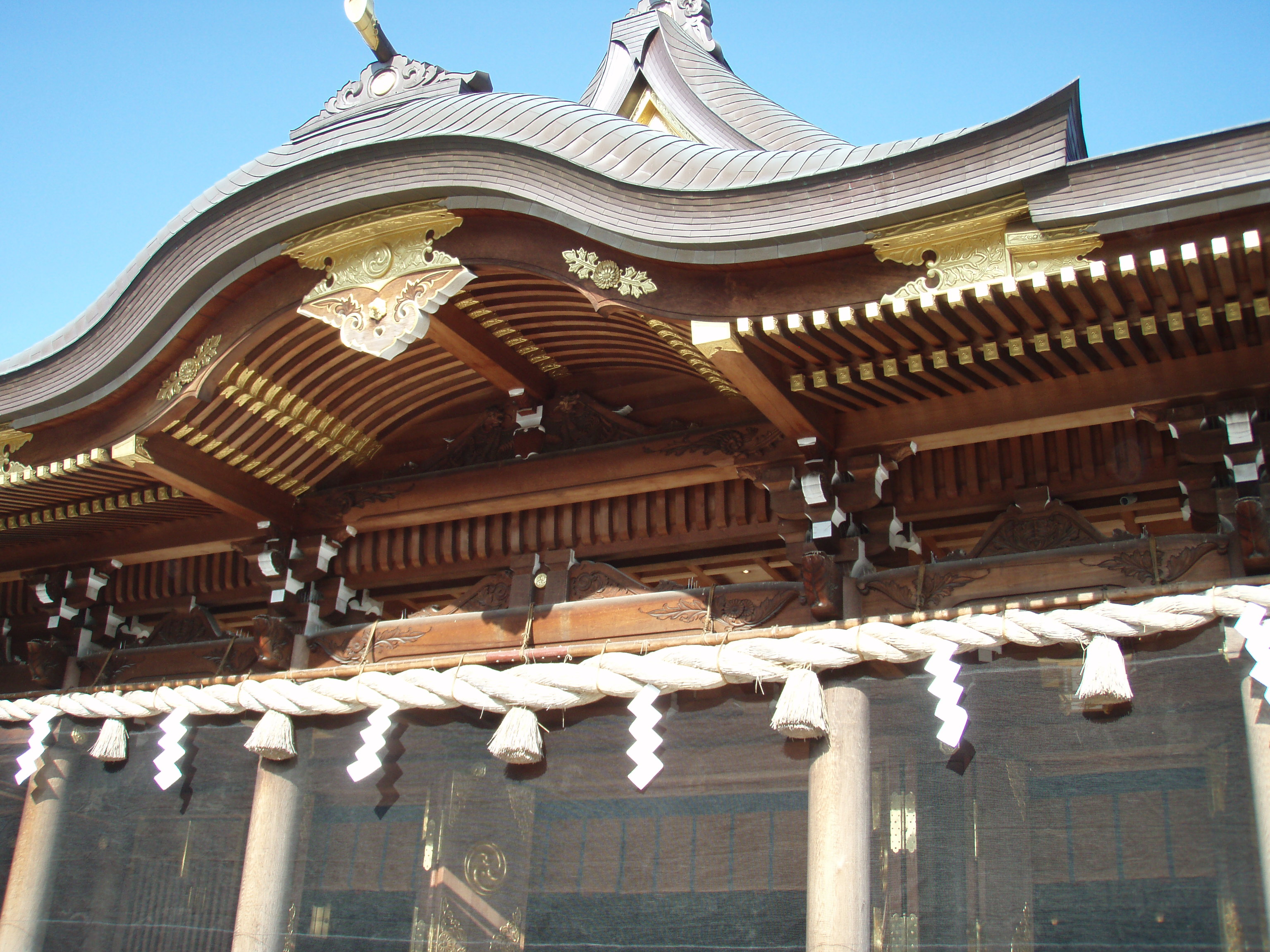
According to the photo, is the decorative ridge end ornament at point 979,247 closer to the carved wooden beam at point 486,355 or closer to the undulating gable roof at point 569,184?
the undulating gable roof at point 569,184

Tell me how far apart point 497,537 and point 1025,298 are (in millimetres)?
2938

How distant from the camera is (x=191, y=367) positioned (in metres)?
5.48

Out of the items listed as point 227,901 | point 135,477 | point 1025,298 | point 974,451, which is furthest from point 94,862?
point 1025,298

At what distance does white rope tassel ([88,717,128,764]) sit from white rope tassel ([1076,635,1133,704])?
4.38 meters

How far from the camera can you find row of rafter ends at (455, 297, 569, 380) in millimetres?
5375

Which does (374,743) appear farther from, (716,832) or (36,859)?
(36,859)

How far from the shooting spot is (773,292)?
4465 millimetres

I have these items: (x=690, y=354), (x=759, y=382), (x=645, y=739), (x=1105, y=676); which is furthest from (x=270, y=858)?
(x=1105, y=676)

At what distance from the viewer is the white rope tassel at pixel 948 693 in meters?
4.01

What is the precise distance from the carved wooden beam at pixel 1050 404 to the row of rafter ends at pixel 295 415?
263 cm

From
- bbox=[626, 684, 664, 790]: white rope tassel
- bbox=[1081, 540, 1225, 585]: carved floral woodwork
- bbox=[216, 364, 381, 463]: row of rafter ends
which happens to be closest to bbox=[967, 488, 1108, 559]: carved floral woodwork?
bbox=[1081, 540, 1225, 585]: carved floral woodwork

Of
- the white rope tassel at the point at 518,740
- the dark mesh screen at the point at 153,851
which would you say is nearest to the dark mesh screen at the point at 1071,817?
the white rope tassel at the point at 518,740

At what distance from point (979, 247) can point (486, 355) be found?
2.41 meters

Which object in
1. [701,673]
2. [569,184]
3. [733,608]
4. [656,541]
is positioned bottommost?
[701,673]
